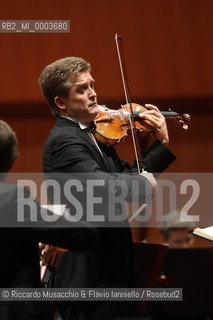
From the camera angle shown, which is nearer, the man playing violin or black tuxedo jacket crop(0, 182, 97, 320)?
black tuxedo jacket crop(0, 182, 97, 320)

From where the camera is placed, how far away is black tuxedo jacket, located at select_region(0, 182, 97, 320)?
1.44 metres

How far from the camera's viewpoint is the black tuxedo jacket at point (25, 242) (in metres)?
1.44

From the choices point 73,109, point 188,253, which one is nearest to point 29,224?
point 73,109

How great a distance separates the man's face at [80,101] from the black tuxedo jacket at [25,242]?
0.48 metres

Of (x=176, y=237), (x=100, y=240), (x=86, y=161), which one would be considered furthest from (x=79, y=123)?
(x=176, y=237)

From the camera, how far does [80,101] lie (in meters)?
1.89

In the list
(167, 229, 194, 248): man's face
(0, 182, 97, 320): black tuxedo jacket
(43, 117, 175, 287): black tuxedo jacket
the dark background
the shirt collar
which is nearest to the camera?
(0, 182, 97, 320): black tuxedo jacket

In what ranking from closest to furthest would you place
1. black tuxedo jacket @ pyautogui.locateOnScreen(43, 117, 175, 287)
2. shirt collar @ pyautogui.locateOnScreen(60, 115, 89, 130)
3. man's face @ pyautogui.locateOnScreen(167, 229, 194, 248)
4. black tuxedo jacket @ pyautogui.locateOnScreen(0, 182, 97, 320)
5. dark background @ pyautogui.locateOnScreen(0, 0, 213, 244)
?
black tuxedo jacket @ pyautogui.locateOnScreen(0, 182, 97, 320)
black tuxedo jacket @ pyautogui.locateOnScreen(43, 117, 175, 287)
shirt collar @ pyautogui.locateOnScreen(60, 115, 89, 130)
man's face @ pyautogui.locateOnScreen(167, 229, 194, 248)
dark background @ pyautogui.locateOnScreen(0, 0, 213, 244)

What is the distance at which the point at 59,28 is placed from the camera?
3.37 metres

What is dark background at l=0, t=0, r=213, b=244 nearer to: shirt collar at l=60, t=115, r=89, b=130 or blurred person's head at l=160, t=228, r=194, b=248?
blurred person's head at l=160, t=228, r=194, b=248

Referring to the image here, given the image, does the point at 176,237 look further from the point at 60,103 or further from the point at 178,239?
the point at 60,103

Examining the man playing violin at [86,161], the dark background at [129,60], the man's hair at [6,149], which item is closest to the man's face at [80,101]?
the man playing violin at [86,161]

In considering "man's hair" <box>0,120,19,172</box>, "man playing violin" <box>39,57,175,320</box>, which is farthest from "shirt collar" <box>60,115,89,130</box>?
"man's hair" <box>0,120,19,172</box>

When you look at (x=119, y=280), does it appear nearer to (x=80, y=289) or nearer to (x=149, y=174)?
(x=80, y=289)
